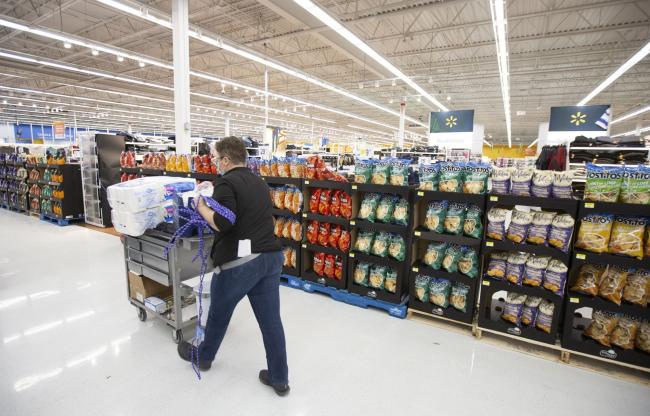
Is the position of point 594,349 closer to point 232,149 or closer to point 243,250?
point 243,250

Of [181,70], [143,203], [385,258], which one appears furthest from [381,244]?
[181,70]

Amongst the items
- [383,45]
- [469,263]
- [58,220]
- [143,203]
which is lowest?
[58,220]

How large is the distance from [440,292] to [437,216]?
2.60 feet

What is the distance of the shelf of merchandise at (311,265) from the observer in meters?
3.97

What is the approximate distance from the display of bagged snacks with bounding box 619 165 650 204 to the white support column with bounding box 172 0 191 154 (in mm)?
6148

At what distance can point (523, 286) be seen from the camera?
3.01 meters

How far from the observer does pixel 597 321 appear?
2809 mm

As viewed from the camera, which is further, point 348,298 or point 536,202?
point 348,298

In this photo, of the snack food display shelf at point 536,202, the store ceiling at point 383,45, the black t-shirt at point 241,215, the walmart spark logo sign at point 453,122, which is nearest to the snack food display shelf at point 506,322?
the snack food display shelf at point 536,202

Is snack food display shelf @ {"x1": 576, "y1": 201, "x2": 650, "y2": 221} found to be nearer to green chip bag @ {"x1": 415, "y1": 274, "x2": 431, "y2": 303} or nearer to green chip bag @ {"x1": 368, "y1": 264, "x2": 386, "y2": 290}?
green chip bag @ {"x1": 415, "y1": 274, "x2": 431, "y2": 303}

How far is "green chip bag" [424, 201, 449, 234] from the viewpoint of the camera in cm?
338

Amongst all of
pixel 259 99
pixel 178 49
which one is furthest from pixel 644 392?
pixel 259 99

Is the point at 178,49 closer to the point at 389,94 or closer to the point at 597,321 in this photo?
the point at 597,321

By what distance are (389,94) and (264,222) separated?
1791 cm
